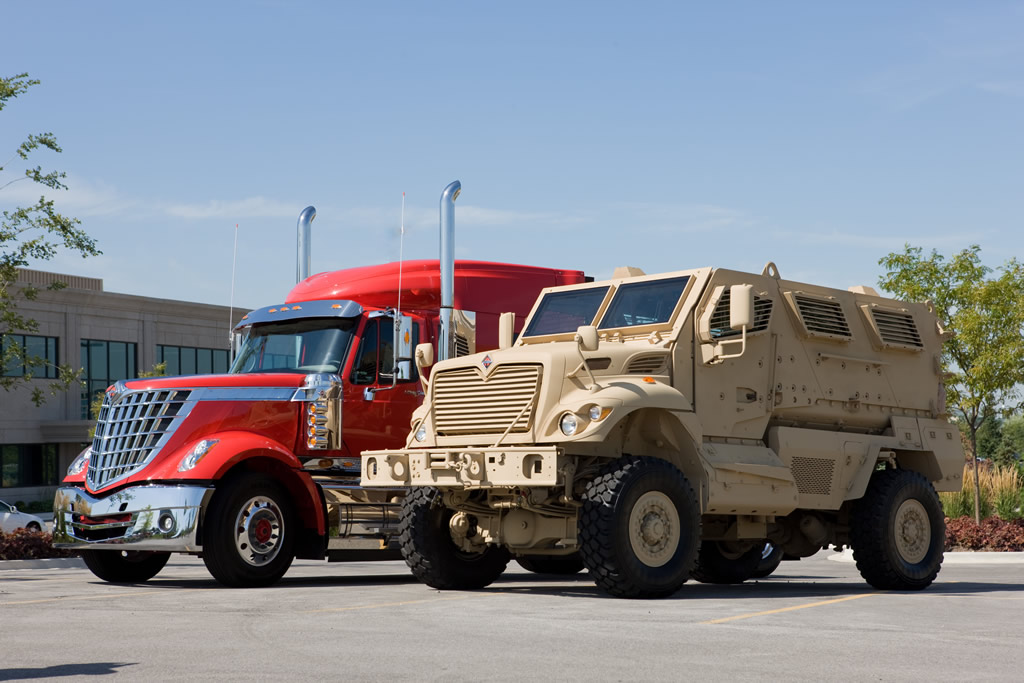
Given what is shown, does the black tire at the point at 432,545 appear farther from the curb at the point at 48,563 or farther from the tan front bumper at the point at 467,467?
the curb at the point at 48,563

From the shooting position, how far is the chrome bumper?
45.3 feet

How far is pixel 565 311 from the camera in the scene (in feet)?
46.0

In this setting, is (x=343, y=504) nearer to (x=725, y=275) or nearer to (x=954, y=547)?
(x=725, y=275)

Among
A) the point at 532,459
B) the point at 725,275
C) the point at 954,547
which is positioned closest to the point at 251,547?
the point at 532,459

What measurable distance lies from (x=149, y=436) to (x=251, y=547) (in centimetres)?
163

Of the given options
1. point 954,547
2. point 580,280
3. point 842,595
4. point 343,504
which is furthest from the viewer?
point 954,547

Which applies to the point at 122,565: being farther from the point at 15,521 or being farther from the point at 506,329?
the point at 15,521

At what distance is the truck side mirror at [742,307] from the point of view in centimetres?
1253

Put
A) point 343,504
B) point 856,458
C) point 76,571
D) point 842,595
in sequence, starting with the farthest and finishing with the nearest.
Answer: point 76,571
point 343,504
point 856,458
point 842,595

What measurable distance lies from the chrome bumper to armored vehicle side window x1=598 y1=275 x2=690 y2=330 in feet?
14.9

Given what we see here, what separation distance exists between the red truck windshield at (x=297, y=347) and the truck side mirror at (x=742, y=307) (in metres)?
4.86

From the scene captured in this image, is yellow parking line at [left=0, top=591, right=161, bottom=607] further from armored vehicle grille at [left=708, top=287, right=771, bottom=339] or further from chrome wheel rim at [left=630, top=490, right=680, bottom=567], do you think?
armored vehicle grille at [left=708, top=287, right=771, bottom=339]

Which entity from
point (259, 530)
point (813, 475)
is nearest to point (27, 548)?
point (259, 530)

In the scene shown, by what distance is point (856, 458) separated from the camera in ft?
46.2
